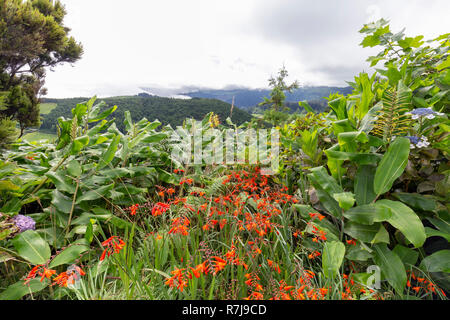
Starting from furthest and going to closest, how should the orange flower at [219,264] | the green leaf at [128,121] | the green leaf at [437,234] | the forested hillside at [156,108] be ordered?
the forested hillside at [156,108], the green leaf at [128,121], the green leaf at [437,234], the orange flower at [219,264]

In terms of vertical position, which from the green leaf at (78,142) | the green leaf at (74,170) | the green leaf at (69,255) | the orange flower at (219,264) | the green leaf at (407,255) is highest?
the green leaf at (78,142)

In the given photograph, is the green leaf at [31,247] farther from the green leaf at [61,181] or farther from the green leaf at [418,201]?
the green leaf at [418,201]

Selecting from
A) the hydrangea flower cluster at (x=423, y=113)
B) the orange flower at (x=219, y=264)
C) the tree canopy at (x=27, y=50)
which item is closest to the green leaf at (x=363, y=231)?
the hydrangea flower cluster at (x=423, y=113)

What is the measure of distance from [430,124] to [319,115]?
1114mm

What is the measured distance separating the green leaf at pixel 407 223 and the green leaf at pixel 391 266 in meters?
0.17

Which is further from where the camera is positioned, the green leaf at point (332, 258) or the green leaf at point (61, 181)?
the green leaf at point (61, 181)

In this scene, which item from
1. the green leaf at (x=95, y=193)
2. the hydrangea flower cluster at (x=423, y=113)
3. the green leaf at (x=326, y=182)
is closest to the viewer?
the hydrangea flower cluster at (x=423, y=113)

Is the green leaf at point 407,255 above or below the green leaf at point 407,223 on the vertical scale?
below

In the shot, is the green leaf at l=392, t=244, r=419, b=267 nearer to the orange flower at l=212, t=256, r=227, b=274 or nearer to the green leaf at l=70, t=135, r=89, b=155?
the orange flower at l=212, t=256, r=227, b=274

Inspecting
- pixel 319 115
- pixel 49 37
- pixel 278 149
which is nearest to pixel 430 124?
pixel 319 115

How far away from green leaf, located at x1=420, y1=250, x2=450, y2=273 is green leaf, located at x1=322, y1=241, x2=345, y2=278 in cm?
47

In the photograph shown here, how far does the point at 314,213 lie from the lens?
1.42 m

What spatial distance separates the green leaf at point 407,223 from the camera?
1.07 meters
